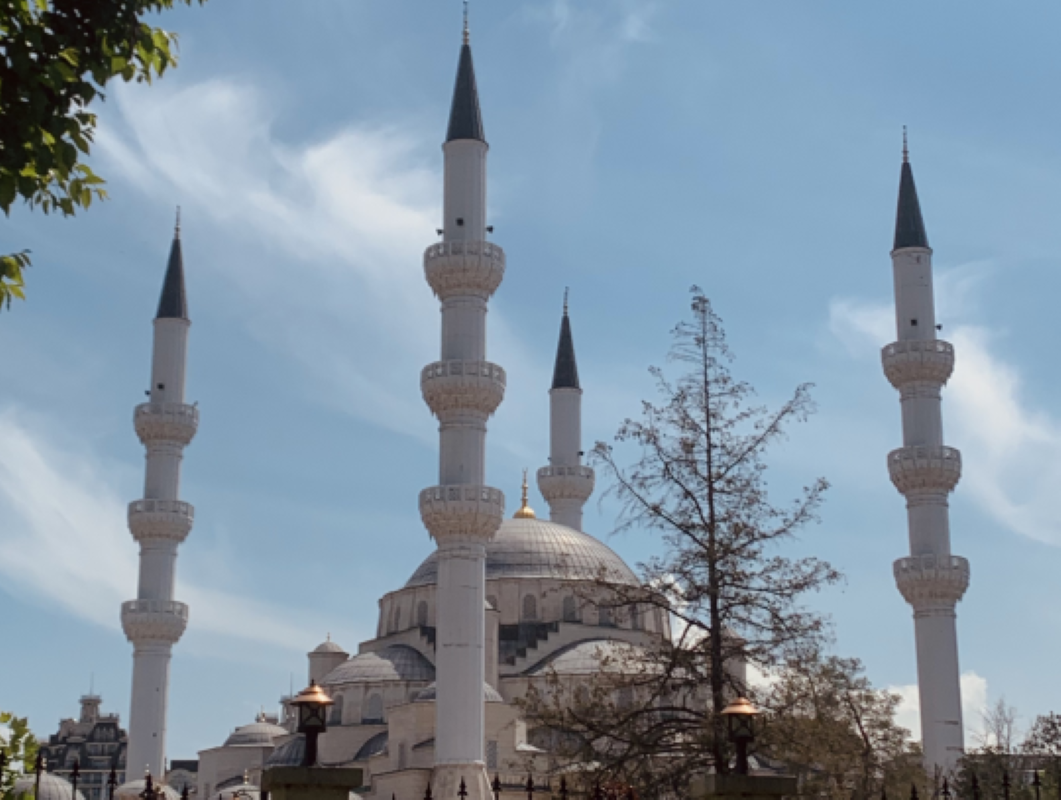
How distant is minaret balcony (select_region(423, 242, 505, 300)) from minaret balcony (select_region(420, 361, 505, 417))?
169cm

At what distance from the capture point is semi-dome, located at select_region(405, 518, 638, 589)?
42.6 meters

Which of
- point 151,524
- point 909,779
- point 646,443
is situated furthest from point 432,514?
point 646,443

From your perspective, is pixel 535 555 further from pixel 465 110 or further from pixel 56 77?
pixel 56 77

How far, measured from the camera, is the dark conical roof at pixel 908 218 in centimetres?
3578

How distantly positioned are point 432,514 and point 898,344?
11.4 metres

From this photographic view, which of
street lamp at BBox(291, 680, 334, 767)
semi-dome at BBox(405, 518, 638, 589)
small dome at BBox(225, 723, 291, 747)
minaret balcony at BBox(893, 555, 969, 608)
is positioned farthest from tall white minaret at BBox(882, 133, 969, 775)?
street lamp at BBox(291, 680, 334, 767)

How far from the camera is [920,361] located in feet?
114

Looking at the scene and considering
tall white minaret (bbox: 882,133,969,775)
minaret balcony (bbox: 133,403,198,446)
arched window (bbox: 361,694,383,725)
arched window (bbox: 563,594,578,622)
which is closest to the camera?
tall white minaret (bbox: 882,133,969,775)

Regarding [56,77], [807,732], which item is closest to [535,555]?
[807,732]

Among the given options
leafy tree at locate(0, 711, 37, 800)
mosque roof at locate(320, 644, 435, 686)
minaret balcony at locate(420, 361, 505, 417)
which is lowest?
leafy tree at locate(0, 711, 37, 800)

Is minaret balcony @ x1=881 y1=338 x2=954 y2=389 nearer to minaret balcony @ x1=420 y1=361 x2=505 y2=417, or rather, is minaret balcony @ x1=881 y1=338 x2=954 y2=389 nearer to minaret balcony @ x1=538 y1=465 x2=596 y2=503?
minaret balcony @ x1=420 y1=361 x2=505 y2=417

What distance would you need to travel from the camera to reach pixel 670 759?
50.9 feet

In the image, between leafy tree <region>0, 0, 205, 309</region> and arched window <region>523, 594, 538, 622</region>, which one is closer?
leafy tree <region>0, 0, 205, 309</region>

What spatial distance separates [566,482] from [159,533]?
13.0 meters
